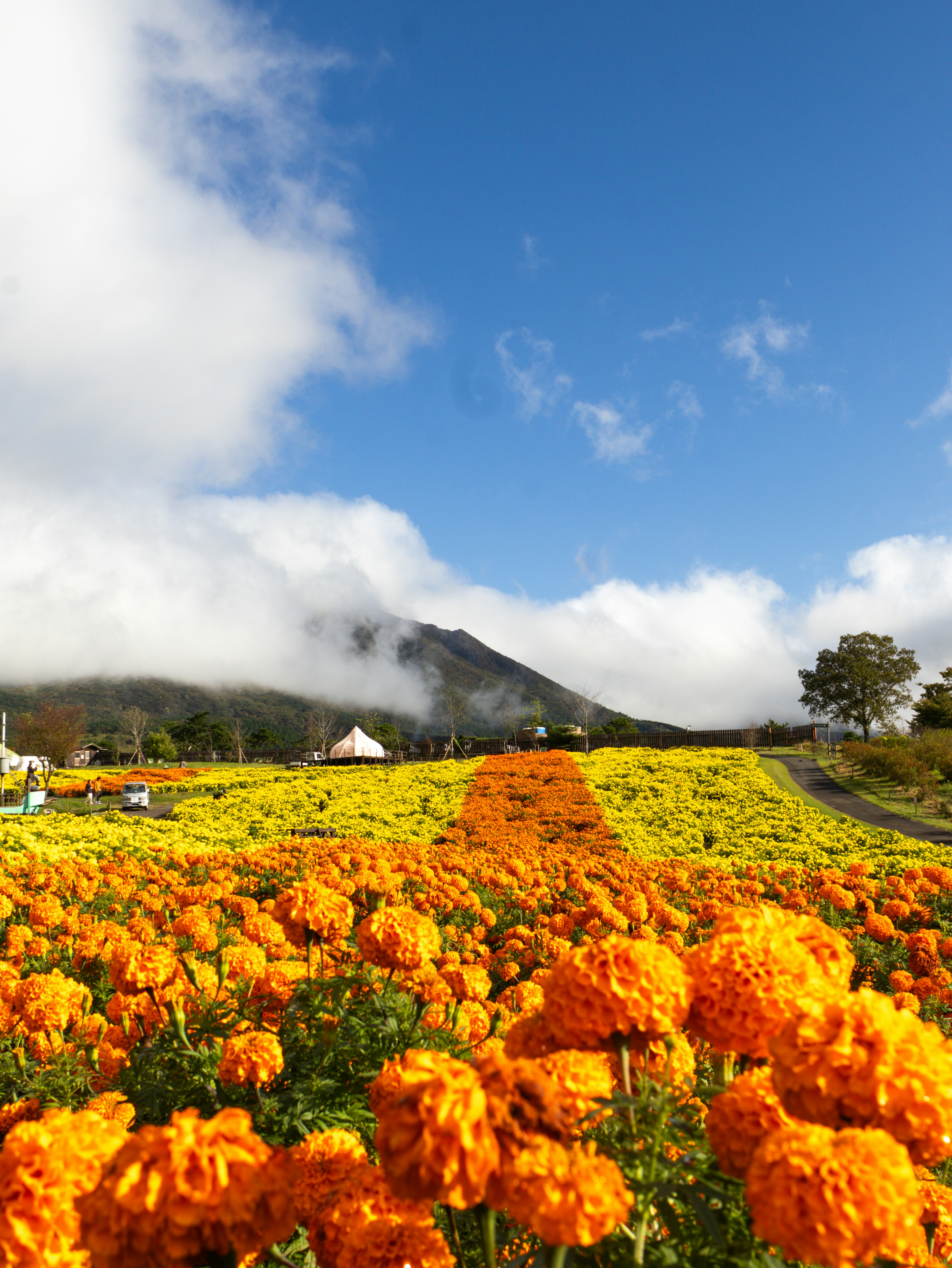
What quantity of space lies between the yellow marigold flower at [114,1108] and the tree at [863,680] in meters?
63.6

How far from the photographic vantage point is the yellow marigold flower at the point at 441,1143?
3.84 feet

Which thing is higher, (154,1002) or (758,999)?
(758,999)

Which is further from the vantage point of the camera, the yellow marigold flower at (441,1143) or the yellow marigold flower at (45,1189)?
the yellow marigold flower at (45,1189)

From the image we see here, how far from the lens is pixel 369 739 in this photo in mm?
44469

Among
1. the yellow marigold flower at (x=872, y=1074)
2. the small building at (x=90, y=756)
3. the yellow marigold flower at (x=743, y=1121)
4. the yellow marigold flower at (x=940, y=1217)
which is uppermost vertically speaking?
the yellow marigold flower at (x=872, y=1074)

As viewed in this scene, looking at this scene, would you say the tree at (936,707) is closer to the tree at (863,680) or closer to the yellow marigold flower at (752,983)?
the tree at (863,680)

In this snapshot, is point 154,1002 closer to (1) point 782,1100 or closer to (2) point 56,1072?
(2) point 56,1072

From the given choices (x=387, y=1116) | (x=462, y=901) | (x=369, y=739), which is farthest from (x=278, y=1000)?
(x=369, y=739)

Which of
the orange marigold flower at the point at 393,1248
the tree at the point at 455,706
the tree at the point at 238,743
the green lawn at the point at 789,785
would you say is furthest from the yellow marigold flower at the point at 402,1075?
the tree at the point at 238,743

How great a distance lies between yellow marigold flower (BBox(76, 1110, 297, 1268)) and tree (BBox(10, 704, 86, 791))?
1465 inches

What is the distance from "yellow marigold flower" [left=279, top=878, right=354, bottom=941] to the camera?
2797 millimetres

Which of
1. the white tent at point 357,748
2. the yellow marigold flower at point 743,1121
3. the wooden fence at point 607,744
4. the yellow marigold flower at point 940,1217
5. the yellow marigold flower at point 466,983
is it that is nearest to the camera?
the yellow marigold flower at point 743,1121

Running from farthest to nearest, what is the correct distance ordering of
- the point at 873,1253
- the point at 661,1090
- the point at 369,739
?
the point at 369,739 → the point at 661,1090 → the point at 873,1253

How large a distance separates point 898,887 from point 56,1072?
7.28 m
